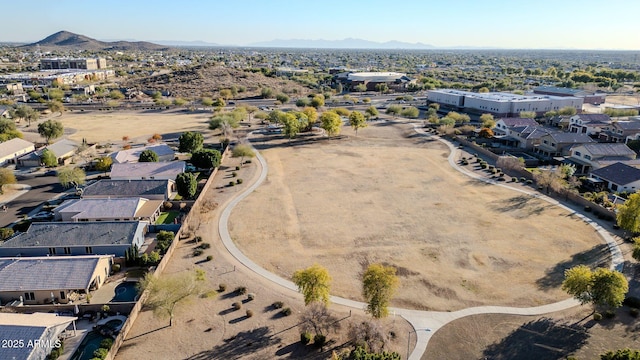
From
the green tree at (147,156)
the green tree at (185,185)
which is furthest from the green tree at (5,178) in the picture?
the green tree at (185,185)

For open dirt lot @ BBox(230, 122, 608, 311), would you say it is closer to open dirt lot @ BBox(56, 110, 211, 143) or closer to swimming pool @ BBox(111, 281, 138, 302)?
swimming pool @ BBox(111, 281, 138, 302)

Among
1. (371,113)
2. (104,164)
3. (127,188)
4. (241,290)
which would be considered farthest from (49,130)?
(371,113)

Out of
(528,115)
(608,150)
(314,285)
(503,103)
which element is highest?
(503,103)

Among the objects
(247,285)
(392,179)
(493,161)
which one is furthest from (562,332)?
(493,161)

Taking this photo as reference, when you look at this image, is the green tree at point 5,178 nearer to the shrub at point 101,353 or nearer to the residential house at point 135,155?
the residential house at point 135,155

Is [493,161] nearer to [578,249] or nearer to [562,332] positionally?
[578,249]

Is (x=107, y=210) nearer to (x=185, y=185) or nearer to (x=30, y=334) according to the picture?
(x=185, y=185)
